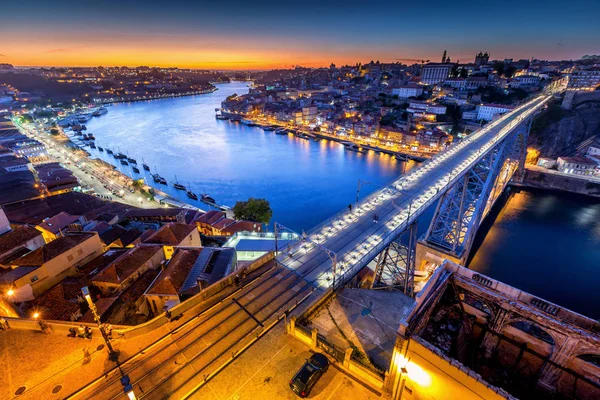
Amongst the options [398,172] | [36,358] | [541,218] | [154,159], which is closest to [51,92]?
[154,159]

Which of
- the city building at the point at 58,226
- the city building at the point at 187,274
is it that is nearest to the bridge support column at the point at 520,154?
the city building at the point at 187,274

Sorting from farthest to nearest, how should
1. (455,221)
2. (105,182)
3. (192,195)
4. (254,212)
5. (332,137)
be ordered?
(332,137) < (105,182) < (192,195) < (254,212) < (455,221)

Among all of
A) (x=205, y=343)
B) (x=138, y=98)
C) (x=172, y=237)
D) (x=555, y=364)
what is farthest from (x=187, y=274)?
(x=138, y=98)

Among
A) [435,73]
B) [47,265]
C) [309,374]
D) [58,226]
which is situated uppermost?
[435,73]

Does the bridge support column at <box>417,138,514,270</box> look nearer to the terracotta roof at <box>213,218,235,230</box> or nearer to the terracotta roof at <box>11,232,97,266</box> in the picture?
the terracotta roof at <box>213,218,235,230</box>

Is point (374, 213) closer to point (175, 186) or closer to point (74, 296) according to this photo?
point (74, 296)

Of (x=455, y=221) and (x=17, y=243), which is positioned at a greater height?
(x=17, y=243)

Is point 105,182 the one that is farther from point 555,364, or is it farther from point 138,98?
point 138,98

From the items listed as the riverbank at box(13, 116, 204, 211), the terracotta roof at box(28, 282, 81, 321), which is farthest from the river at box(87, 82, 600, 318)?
the terracotta roof at box(28, 282, 81, 321)

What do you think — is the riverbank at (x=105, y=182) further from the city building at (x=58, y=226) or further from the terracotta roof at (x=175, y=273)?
the terracotta roof at (x=175, y=273)
